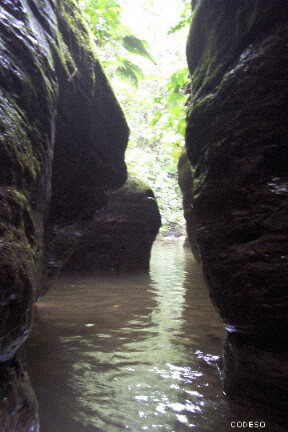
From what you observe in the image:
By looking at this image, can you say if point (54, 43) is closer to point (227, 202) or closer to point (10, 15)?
point (10, 15)

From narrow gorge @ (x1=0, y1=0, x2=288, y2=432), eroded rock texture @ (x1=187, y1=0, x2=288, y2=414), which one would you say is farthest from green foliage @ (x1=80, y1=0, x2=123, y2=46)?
eroded rock texture @ (x1=187, y1=0, x2=288, y2=414)

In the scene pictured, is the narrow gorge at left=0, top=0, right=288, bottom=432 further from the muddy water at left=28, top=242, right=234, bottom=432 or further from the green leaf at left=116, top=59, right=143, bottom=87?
the green leaf at left=116, top=59, right=143, bottom=87

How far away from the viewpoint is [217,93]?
97.2 inches

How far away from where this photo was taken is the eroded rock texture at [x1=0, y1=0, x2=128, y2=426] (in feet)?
5.67

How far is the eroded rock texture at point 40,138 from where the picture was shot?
5.67ft

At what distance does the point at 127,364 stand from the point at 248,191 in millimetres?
1905

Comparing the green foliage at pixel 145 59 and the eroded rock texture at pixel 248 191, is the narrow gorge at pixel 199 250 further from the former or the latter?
the green foliage at pixel 145 59

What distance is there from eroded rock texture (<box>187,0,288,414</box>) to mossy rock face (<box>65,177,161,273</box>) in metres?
5.06

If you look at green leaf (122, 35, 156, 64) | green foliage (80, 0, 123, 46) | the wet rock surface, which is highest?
green foliage (80, 0, 123, 46)

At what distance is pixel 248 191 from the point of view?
2127mm

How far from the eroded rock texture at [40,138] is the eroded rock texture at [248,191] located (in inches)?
48.6

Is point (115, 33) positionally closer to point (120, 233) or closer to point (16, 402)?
point (120, 233)

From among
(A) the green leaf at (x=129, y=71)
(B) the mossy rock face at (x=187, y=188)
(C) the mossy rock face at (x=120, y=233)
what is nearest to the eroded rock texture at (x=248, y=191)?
(A) the green leaf at (x=129, y=71)

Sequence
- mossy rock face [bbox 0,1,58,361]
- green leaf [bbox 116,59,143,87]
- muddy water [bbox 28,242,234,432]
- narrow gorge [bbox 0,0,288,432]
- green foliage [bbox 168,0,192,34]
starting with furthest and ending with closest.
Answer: green leaf [bbox 116,59,143,87] < green foliage [bbox 168,0,192,34] < muddy water [bbox 28,242,234,432] < narrow gorge [bbox 0,0,288,432] < mossy rock face [bbox 0,1,58,361]
